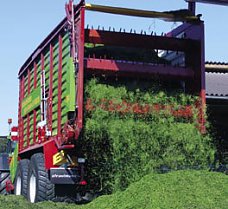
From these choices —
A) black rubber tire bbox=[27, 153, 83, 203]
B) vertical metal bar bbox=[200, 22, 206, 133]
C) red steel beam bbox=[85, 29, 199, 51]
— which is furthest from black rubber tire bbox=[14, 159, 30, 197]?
vertical metal bar bbox=[200, 22, 206, 133]

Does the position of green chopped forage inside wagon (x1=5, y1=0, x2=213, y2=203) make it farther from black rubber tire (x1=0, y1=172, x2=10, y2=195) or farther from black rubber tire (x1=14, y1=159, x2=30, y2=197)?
black rubber tire (x1=0, y1=172, x2=10, y2=195)

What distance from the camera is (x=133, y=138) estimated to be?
8.28m

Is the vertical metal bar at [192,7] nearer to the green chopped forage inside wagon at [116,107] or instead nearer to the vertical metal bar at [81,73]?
the green chopped forage inside wagon at [116,107]

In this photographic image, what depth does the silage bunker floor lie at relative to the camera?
21.1 feet

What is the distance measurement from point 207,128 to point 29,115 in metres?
4.01

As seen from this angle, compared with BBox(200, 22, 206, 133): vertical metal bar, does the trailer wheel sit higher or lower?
lower

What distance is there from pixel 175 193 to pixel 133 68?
9.03 feet

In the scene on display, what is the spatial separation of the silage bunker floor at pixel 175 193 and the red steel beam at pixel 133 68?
2.01 metres

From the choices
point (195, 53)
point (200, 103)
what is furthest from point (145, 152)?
point (195, 53)

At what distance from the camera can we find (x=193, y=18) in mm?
9508

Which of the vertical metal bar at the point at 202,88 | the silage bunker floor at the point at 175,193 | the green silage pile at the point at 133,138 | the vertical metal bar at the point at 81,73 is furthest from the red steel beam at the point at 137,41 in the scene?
the silage bunker floor at the point at 175,193

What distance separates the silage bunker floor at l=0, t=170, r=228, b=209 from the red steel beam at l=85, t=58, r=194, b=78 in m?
2.01

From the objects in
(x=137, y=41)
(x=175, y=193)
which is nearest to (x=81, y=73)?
(x=137, y=41)

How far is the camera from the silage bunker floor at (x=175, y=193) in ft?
21.1
